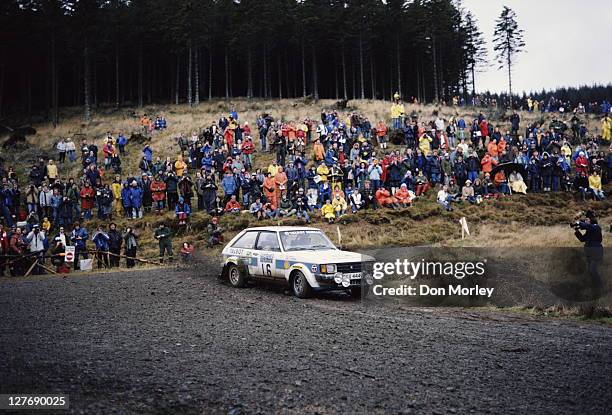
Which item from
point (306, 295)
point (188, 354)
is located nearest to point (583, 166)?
point (306, 295)

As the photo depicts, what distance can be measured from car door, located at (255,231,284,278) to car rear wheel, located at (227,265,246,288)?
0.70 meters

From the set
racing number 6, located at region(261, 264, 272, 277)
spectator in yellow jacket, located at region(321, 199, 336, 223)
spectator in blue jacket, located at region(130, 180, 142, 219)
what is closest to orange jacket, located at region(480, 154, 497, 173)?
spectator in yellow jacket, located at region(321, 199, 336, 223)

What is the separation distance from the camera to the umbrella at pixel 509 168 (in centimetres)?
2452

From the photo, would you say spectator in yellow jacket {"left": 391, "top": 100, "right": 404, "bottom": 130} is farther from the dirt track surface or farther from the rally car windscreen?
the dirt track surface

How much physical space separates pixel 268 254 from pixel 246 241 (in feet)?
3.77

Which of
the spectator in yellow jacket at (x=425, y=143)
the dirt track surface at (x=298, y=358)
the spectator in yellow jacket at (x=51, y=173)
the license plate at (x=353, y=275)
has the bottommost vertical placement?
the dirt track surface at (x=298, y=358)

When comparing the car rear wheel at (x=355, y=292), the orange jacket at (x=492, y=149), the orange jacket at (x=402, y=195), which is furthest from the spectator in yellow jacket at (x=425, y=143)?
the car rear wheel at (x=355, y=292)

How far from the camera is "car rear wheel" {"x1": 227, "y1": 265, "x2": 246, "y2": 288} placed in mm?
13547

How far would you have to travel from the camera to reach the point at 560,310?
10742 millimetres

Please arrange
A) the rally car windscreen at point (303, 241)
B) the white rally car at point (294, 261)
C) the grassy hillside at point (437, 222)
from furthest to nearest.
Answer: the grassy hillside at point (437, 222)
the rally car windscreen at point (303, 241)
the white rally car at point (294, 261)

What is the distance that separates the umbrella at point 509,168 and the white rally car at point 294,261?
14.2 metres

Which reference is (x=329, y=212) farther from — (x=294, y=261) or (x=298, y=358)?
(x=298, y=358)

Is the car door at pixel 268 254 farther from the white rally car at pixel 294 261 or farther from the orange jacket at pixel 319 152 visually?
the orange jacket at pixel 319 152

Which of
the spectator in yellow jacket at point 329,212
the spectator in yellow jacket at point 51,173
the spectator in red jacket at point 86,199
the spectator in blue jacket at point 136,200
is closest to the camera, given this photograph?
the spectator in yellow jacket at point 329,212
